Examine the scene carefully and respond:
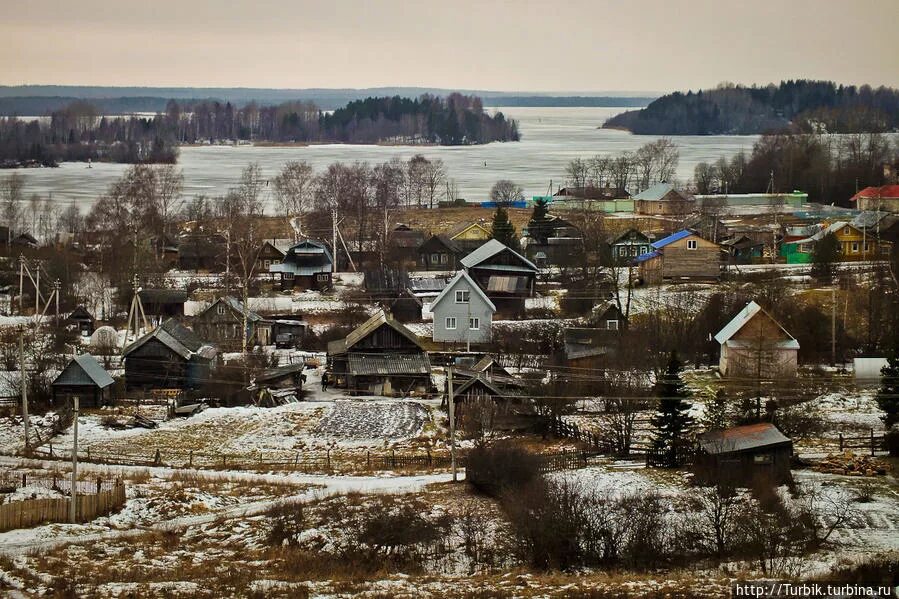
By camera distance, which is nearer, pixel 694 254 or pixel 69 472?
pixel 69 472

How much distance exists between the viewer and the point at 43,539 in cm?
1220

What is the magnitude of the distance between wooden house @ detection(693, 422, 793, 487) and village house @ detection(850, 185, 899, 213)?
26.0 m

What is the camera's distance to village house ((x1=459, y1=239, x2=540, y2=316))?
88.1 feet

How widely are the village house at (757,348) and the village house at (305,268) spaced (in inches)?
462

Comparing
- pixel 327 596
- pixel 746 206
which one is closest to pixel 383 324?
pixel 327 596

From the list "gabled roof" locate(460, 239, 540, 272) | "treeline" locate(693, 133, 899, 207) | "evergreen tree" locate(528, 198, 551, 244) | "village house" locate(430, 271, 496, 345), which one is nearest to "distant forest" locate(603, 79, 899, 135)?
"treeline" locate(693, 133, 899, 207)

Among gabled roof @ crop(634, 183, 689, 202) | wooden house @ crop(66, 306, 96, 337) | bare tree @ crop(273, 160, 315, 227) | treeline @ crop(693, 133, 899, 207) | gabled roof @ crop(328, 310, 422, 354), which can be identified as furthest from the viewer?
treeline @ crop(693, 133, 899, 207)

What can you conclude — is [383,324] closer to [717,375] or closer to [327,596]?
[717,375]

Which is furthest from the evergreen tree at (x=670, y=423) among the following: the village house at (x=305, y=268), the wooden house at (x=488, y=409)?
the village house at (x=305, y=268)

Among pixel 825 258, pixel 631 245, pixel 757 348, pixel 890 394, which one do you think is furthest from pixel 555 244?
pixel 890 394

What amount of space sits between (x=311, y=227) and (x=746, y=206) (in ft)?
53.0

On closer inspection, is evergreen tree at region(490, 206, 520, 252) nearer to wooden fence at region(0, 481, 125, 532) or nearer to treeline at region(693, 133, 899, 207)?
treeline at region(693, 133, 899, 207)

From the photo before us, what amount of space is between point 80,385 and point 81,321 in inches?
228

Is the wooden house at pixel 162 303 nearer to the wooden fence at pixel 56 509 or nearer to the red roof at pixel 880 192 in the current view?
the wooden fence at pixel 56 509
